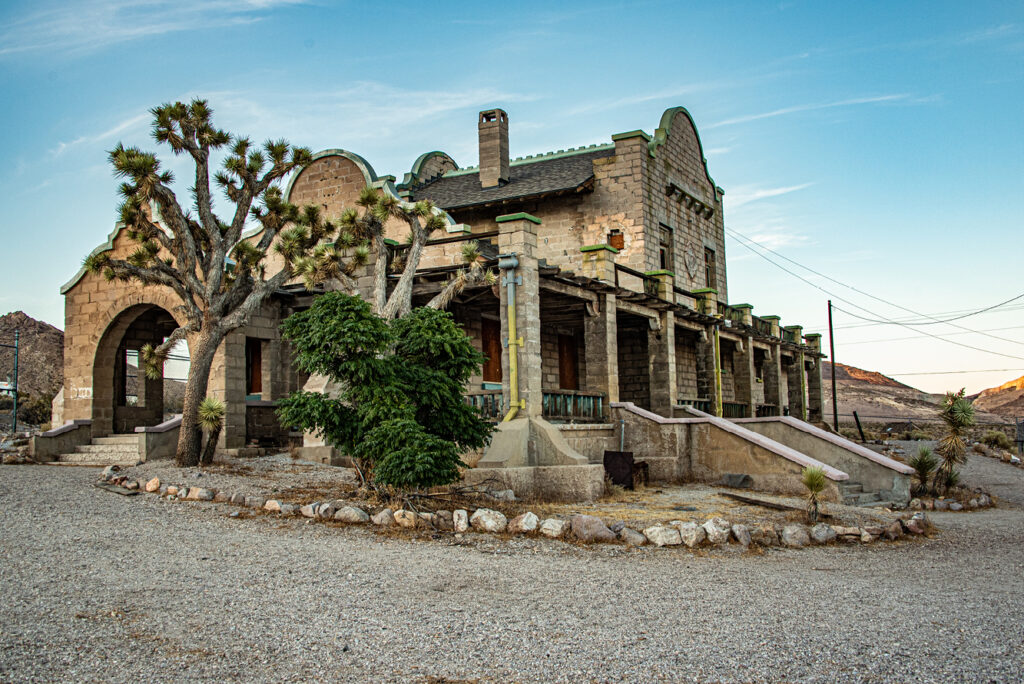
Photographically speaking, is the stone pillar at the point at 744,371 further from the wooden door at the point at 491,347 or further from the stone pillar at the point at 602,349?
the wooden door at the point at 491,347

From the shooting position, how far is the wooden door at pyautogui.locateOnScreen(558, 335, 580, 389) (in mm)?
23297

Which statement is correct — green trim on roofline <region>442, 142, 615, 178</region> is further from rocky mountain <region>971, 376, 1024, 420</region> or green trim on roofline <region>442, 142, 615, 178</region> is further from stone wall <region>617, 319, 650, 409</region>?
rocky mountain <region>971, 376, 1024, 420</region>

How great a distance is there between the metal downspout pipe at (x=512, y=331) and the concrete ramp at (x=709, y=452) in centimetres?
351

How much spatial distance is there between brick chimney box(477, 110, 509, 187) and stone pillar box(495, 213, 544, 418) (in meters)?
9.30

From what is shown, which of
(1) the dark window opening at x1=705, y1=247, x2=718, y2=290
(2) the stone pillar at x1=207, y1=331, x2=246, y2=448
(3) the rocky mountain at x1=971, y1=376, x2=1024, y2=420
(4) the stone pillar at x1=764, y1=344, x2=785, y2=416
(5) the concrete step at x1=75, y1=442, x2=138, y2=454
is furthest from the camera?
(3) the rocky mountain at x1=971, y1=376, x2=1024, y2=420

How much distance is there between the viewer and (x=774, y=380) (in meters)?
28.6

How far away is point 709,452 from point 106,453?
501 inches

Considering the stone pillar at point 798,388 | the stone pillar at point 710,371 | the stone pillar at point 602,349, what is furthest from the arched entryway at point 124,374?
the stone pillar at point 798,388

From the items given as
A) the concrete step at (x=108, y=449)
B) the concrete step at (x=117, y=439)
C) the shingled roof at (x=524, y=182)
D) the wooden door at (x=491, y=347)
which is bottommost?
the concrete step at (x=108, y=449)

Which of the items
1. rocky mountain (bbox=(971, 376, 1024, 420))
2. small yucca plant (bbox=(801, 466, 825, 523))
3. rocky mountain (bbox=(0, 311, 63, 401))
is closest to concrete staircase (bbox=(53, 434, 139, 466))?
small yucca plant (bbox=(801, 466, 825, 523))

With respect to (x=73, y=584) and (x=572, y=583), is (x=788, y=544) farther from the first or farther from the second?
(x=73, y=584)

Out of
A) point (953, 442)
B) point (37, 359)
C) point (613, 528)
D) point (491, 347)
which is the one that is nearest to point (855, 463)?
point (953, 442)

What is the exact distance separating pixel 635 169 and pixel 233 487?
14977 millimetres

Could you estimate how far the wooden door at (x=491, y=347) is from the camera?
20.3 meters
